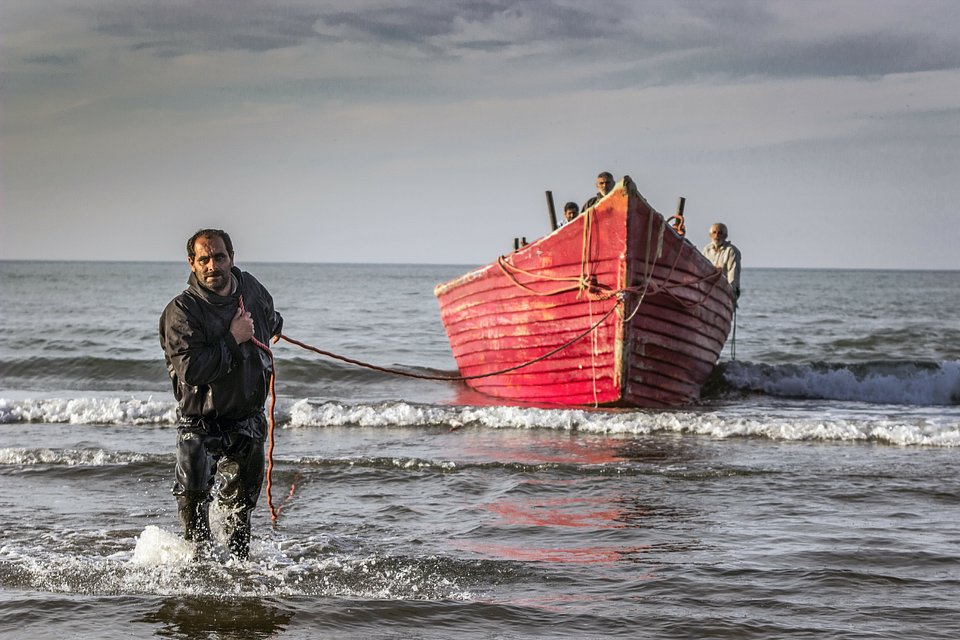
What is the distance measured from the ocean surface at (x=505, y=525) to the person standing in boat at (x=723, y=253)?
164 centimetres

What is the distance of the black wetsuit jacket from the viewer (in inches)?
174

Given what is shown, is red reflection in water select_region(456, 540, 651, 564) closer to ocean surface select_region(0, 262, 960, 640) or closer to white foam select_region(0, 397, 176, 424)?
ocean surface select_region(0, 262, 960, 640)

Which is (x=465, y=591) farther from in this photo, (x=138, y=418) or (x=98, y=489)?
(x=138, y=418)

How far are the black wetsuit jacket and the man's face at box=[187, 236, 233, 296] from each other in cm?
4

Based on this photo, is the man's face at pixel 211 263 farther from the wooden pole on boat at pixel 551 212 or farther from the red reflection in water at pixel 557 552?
the wooden pole on boat at pixel 551 212

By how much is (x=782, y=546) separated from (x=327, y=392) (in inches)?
419

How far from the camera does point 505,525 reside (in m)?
6.16

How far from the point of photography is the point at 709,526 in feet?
19.9

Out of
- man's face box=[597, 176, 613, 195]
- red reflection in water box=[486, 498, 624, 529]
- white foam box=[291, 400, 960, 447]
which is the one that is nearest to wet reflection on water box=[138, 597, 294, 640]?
red reflection in water box=[486, 498, 624, 529]

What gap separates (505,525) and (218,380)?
7.35ft

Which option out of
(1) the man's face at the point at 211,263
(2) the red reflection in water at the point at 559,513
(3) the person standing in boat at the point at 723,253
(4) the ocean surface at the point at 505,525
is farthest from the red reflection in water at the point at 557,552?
(3) the person standing in boat at the point at 723,253

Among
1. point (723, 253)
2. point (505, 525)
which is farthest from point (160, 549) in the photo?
point (723, 253)

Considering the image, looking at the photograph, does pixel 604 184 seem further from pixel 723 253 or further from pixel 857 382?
pixel 857 382

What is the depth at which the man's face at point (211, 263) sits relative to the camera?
4523 mm
